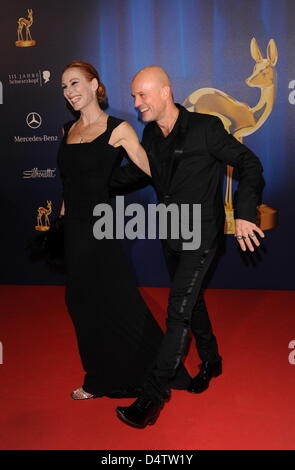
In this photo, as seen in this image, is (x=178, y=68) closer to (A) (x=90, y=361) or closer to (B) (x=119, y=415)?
(A) (x=90, y=361)

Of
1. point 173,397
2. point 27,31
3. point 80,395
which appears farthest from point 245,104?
point 80,395

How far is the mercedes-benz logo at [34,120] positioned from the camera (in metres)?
4.56

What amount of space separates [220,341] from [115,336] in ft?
3.34

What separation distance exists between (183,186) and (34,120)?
2.66 meters

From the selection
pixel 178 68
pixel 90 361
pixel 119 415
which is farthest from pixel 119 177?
pixel 178 68

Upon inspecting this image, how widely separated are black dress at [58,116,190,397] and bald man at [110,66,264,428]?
0.27m

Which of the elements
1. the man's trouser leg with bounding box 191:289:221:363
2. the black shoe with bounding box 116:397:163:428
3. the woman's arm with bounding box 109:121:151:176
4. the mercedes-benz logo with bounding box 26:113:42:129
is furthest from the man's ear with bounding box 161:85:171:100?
the mercedes-benz logo with bounding box 26:113:42:129

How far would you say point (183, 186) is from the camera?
232 cm

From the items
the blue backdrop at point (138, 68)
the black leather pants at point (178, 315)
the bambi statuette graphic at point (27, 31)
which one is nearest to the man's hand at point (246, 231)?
the black leather pants at point (178, 315)

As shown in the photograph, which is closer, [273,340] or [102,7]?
[273,340]

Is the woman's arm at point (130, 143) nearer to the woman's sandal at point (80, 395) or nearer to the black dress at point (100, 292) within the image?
the black dress at point (100, 292)

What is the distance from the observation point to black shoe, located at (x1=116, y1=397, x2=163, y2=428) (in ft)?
7.25

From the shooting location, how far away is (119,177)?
2.61m

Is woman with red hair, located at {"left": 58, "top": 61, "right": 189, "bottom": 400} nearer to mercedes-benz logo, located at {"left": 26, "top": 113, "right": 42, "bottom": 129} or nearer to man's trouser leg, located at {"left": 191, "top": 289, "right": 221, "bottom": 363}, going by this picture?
man's trouser leg, located at {"left": 191, "top": 289, "right": 221, "bottom": 363}
